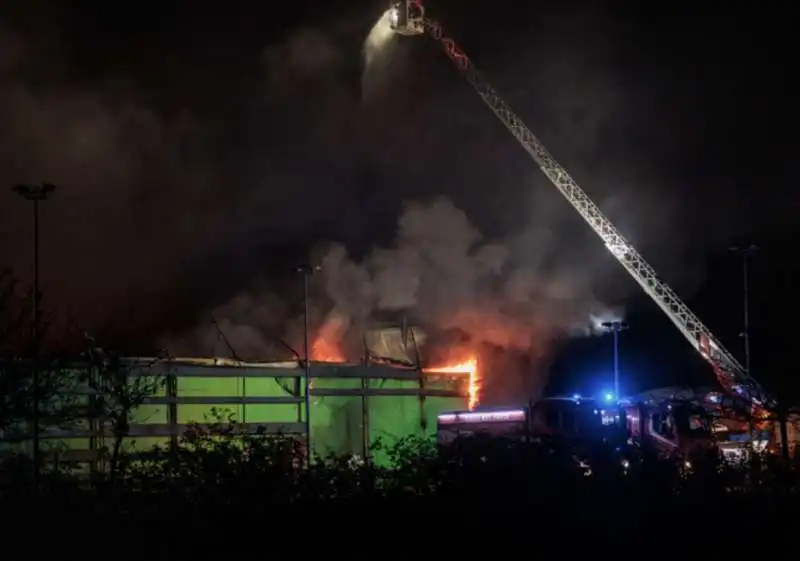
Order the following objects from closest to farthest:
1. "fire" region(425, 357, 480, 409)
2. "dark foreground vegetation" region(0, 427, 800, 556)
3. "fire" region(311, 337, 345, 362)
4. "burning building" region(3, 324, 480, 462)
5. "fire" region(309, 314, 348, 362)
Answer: "dark foreground vegetation" region(0, 427, 800, 556) < "burning building" region(3, 324, 480, 462) < "fire" region(425, 357, 480, 409) < "fire" region(311, 337, 345, 362) < "fire" region(309, 314, 348, 362)

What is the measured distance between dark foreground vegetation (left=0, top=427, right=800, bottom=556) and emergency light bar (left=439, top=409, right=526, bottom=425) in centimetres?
1915

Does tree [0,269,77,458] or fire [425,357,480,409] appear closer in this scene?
tree [0,269,77,458]

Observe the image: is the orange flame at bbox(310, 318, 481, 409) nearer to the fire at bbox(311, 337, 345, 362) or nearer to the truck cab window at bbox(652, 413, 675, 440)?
the fire at bbox(311, 337, 345, 362)

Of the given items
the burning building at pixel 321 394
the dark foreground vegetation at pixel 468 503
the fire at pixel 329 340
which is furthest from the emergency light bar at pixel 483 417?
the dark foreground vegetation at pixel 468 503

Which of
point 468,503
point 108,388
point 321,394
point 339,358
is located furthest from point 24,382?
point 339,358

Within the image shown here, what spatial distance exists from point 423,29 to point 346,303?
1252 centimetres

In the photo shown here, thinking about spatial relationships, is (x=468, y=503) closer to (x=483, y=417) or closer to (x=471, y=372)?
(x=483, y=417)

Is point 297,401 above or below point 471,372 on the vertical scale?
below

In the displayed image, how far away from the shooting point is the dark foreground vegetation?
11352 millimetres

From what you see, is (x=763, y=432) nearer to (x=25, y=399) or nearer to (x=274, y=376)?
(x=25, y=399)

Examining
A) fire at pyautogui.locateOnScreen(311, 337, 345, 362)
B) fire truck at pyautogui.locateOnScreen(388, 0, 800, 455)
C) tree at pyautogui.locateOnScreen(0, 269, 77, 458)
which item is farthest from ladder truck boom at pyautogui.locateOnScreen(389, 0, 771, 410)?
tree at pyautogui.locateOnScreen(0, 269, 77, 458)

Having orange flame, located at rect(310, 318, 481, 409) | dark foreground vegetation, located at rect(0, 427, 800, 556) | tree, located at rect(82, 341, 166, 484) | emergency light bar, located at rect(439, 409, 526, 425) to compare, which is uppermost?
orange flame, located at rect(310, 318, 481, 409)

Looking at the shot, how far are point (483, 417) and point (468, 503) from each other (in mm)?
20925

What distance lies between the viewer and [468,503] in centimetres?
1159
